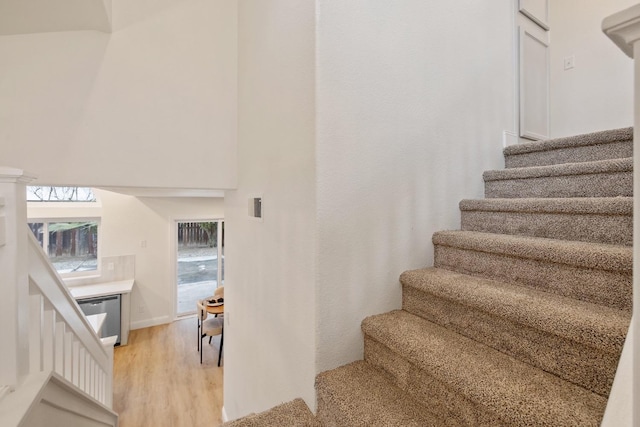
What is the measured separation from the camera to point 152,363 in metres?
4.39

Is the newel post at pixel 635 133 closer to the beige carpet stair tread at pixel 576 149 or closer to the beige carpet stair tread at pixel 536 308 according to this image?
the beige carpet stair tread at pixel 536 308

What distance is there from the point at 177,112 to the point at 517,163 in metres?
2.39

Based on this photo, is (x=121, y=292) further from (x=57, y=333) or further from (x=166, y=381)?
(x=57, y=333)

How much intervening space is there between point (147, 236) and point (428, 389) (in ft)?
18.7

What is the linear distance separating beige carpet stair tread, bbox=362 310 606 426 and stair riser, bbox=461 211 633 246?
2.18 ft

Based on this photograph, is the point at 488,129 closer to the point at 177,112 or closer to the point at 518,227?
the point at 518,227

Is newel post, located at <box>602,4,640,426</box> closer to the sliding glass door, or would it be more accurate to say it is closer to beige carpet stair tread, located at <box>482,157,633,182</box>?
beige carpet stair tread, located at <box>482,157,633,182</box>

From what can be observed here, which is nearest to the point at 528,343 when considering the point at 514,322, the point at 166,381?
the point at 514,322

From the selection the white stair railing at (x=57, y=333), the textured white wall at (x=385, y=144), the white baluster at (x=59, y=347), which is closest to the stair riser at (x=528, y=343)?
the textured white wall at (x=385, y=144)

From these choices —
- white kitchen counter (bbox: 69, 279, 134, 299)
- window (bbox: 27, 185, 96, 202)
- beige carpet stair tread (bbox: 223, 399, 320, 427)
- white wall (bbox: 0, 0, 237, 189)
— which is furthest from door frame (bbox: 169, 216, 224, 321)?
beige carpet stair tread (bbox: 223, 399, 320, 427)

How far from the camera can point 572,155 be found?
5.62ft

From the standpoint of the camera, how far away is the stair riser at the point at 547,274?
96 cm

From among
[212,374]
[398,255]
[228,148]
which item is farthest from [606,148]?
[212,374]

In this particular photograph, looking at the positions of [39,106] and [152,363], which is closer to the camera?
[39,106]
